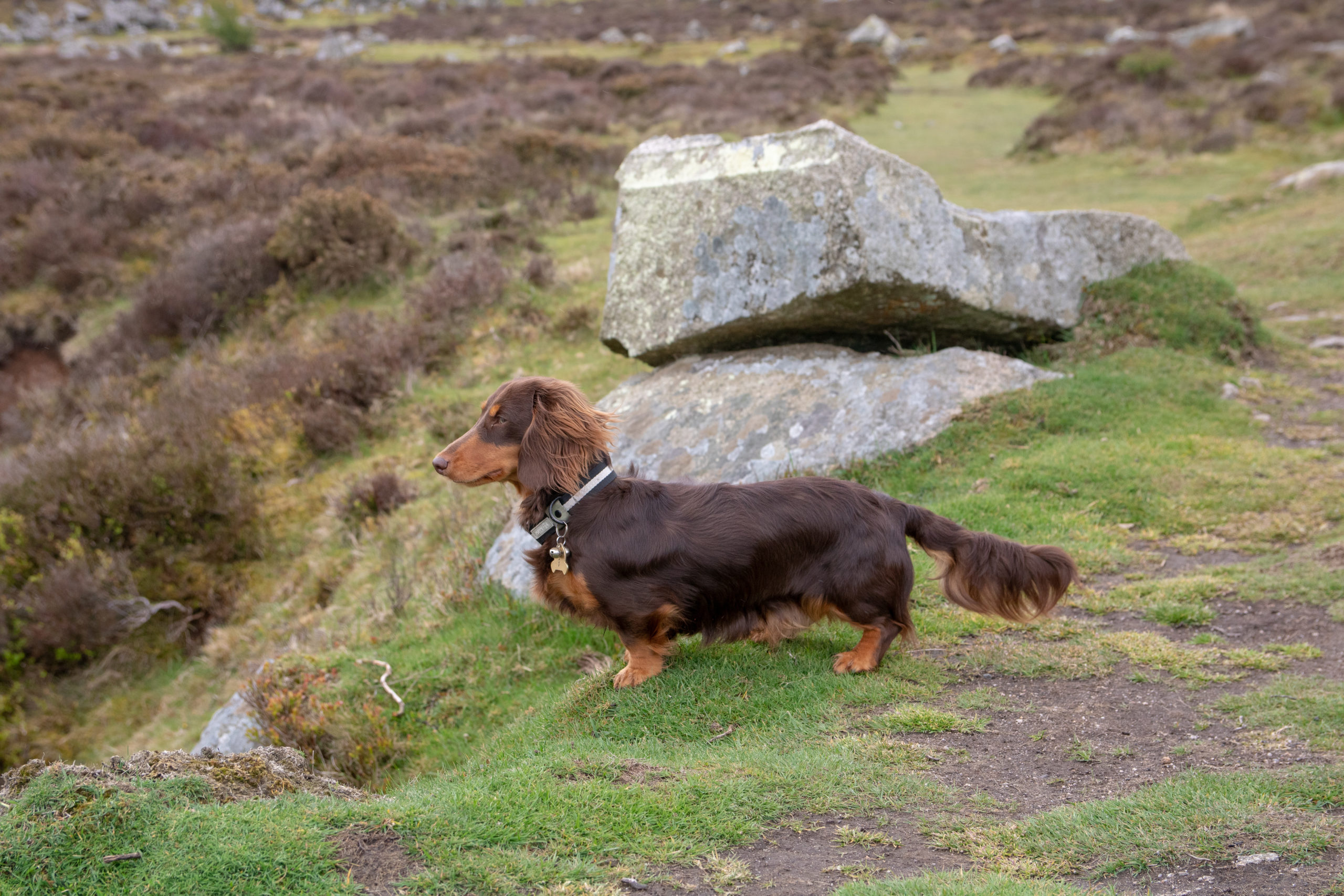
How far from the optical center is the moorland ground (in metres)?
3.27

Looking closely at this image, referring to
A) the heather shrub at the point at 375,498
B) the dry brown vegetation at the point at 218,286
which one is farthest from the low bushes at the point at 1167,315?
the heather shrub at the point at 375,498

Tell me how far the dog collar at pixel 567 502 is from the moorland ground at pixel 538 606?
37.4 inches

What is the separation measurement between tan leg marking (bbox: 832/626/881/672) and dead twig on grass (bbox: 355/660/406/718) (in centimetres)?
303

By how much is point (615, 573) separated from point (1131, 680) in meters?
2.76

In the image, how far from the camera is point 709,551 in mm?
4559

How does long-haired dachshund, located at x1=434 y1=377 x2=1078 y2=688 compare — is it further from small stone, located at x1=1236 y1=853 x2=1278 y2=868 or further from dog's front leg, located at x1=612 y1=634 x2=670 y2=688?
small stone, located at x1=1236 y1=853 x2=1278 y2=868

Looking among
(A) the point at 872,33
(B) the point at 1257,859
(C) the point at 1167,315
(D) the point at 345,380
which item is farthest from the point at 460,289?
(A) the point at 872,33

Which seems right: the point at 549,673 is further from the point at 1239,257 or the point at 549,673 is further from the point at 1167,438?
the point at 1239,257

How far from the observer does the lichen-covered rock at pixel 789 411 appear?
23.1 ft

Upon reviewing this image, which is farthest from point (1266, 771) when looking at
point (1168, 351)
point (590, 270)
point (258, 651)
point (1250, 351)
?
point (590, 270)

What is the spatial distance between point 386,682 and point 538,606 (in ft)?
3.82

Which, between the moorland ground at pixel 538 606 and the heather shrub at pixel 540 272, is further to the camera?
the heather shrub at pixel 540 272

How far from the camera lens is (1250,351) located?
8898 millimetres

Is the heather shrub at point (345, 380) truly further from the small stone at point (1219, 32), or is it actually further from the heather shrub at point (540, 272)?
the small stone at point (1219, 32)
